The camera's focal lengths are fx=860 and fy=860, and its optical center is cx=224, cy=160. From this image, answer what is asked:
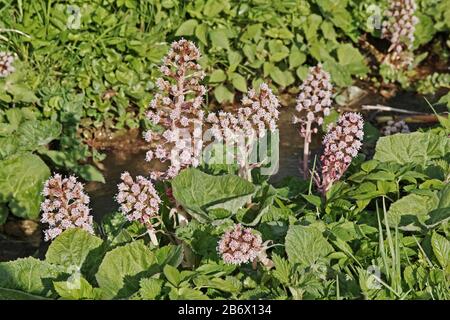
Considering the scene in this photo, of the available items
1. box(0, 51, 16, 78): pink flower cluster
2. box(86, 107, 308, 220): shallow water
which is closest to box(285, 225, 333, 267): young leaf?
box(86, 107, 308, 220): shallow water

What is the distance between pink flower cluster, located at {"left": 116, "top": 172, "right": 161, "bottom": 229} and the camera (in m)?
3.18

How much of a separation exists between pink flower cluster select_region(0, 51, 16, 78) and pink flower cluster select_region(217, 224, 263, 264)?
2927mm

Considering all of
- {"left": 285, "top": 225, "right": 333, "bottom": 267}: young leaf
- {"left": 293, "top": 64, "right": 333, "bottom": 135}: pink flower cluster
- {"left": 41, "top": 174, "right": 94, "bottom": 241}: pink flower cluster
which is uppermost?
{"left": 293, "top": 64, "right": 333, "bottom": 135}: pink flower cluster

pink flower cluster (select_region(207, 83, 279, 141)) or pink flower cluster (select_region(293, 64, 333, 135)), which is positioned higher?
pink flower cluster (select_region(293, 64, 333, 135))

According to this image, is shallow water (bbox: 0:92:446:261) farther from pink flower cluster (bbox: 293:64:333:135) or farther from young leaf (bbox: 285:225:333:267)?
young leaf (bbox: 285:225:333:267)

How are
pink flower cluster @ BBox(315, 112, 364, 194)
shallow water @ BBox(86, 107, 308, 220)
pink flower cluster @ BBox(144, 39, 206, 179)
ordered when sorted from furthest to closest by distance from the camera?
shallow water @ BBox(86, 107, 308, 220) → pink flower cluster @ BBox(315, 112, 364, 194) → pink flower cluster @ BBox(144, 39, 206, 179)

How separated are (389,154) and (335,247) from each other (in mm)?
701

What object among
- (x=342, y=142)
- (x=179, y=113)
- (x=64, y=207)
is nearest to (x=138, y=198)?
(x=64, y=207)

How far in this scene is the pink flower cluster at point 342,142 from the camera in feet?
11.5

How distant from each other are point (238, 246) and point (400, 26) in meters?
4.24

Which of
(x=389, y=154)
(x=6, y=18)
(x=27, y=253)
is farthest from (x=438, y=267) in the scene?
(x=6, y=18)

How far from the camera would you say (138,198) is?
3.18 meters

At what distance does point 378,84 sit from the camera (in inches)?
272
